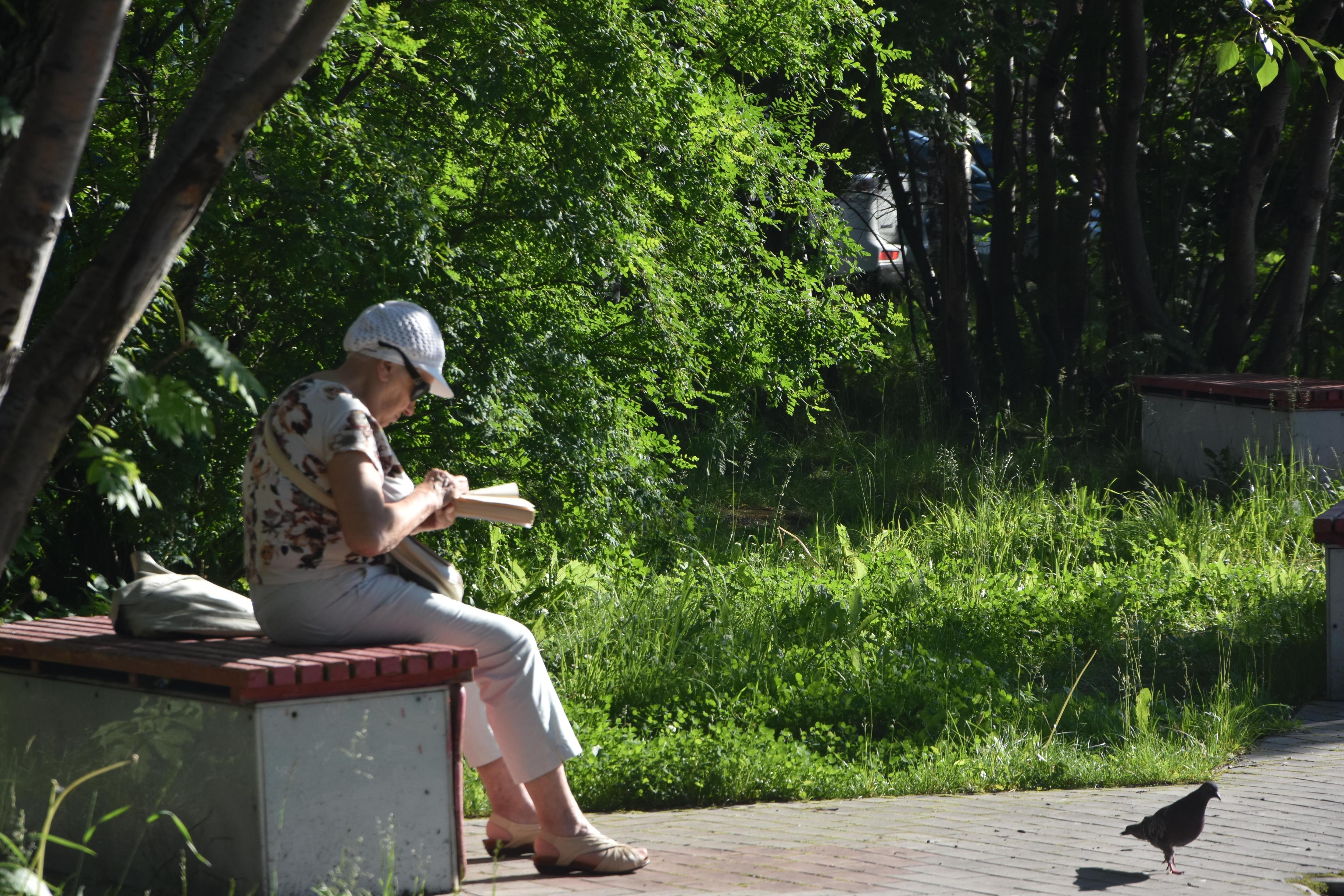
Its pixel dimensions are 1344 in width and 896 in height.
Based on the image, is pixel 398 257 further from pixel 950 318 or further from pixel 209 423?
pixel 950 318

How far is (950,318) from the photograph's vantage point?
1625 centimetres

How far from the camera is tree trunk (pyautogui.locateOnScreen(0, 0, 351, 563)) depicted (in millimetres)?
2822

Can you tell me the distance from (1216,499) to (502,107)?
23.3 ft

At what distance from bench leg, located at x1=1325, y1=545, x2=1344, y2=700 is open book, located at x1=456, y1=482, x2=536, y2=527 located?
14.2ft

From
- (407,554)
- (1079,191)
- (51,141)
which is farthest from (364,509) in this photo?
(1079,191)

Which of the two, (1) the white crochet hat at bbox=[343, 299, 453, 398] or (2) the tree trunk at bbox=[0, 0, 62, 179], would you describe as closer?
(2) the tree trunk at bbox=[0, 0, 62, 179]

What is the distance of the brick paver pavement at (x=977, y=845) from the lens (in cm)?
408

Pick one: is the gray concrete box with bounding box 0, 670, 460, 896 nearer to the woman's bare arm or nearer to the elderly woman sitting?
the elderly woman sitting

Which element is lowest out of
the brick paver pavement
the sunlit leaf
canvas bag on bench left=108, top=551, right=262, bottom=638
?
the brick paver pavement

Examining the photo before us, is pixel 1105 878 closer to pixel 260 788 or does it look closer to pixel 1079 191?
pixel 260 788

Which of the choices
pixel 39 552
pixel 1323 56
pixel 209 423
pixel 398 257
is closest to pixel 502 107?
pixel 398 257

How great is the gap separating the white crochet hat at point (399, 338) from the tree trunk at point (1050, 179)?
12.8 meters

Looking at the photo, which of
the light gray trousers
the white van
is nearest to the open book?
the light gray trousers

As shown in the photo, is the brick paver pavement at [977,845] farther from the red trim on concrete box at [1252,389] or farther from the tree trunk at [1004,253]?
the tree trunk at [1004,253]
